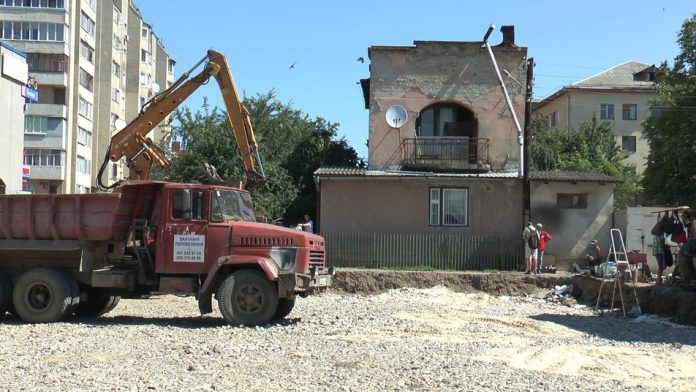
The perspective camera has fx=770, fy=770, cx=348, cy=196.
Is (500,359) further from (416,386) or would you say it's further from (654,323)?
(654,323)

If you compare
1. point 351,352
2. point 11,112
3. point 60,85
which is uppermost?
point 60,85

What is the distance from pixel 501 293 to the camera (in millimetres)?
23719

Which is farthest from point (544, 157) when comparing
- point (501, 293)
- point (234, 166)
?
point (501, 293)

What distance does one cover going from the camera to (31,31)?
5753 centimetres

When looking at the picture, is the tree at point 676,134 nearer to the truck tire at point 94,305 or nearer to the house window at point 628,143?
the house window at point 628,143

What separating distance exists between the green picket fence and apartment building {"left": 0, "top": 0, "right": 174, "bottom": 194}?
29560mm

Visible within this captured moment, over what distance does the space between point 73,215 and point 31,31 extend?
158ft

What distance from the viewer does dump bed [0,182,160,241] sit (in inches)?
581

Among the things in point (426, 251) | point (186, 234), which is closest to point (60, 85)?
point (426, 251)

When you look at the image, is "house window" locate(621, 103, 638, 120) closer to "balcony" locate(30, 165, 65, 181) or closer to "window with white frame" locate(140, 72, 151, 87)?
"balcony" locate(30, 165, 65, 181)

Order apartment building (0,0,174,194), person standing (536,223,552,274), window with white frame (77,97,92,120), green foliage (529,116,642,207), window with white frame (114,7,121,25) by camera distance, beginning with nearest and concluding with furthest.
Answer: person standing (536,223,552,274), green foliage (529,116,642,207), apartment building (0,0,174,194), window with white frame (77,97,92,120), window with white frame (114,7,121,25)

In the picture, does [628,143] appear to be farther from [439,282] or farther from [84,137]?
[439,282]

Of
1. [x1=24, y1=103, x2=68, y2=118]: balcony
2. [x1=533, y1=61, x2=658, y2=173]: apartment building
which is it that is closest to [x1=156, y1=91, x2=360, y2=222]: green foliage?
[x1=24, y1=103, x2=68, y2=118]: balcony

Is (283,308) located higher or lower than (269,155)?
lower
